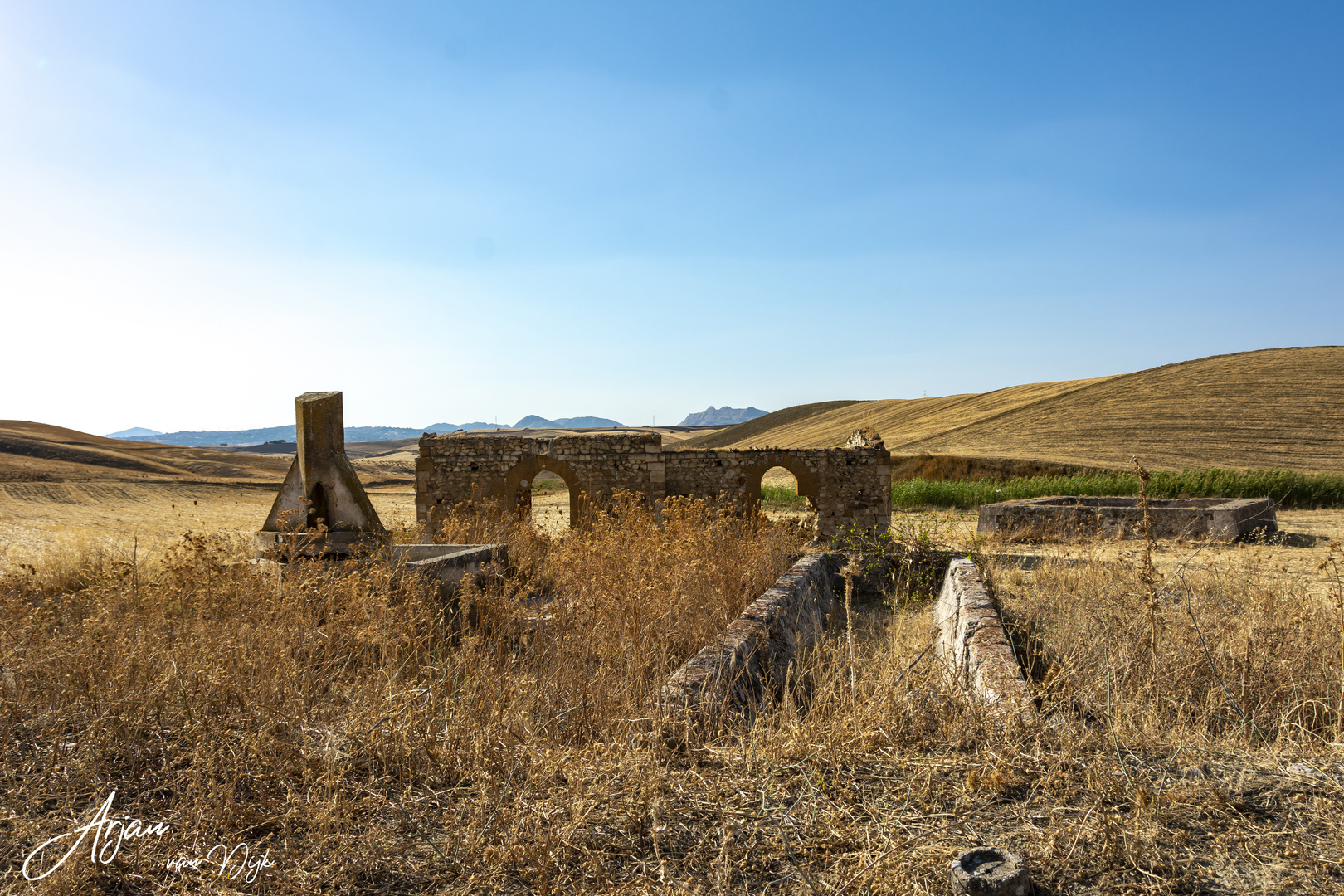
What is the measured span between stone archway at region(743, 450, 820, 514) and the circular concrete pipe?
35.4 ft

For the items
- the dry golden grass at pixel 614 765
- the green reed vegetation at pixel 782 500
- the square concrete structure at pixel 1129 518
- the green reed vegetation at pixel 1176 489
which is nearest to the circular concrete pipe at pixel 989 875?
the dry golden grass at pixel 614 765

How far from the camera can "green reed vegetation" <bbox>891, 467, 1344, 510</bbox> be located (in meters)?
17.9

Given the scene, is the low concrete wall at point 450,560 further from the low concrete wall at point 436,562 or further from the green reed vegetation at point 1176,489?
the green reed vegetation at point 1176,489

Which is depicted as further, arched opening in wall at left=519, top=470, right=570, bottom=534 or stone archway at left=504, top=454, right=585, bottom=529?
arched opening in wall at left=519, top=470, right=570, bottom=534

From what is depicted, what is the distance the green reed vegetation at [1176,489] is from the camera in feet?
58.7

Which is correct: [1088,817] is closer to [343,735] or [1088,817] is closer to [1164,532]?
[343,735]

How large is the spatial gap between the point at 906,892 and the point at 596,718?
1.61 metres

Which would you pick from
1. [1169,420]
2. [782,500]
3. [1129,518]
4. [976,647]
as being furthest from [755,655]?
[1169,420]

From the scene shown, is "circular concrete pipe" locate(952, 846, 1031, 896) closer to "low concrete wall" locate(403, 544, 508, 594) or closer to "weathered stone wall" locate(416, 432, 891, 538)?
"low concrete wall" locate(403, 544, 508, 594)

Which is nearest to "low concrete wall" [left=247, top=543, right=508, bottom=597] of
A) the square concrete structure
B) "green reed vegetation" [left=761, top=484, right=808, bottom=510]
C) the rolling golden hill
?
the square concrete structure

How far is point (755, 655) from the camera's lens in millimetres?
4473

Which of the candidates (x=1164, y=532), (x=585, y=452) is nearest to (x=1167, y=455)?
(x=1164, y=532)

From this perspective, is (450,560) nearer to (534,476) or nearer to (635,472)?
(534,476)

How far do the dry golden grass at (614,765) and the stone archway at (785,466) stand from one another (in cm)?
855
